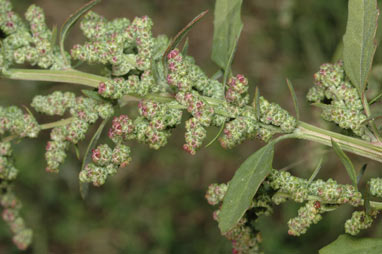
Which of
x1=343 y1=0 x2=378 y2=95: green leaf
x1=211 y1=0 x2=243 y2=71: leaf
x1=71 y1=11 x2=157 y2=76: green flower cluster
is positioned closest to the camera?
x1=343 y1=0 x2=378 y2=95: green leaf

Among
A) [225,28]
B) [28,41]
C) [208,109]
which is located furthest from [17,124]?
[225,28]

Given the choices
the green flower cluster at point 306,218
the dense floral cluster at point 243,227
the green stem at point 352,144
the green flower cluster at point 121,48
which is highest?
the green flower cluster at point 121,48

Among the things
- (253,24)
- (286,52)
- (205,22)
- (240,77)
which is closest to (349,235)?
(240,77)

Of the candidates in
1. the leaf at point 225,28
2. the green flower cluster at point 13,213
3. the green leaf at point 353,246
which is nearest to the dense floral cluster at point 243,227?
the green leaf at point 353,246

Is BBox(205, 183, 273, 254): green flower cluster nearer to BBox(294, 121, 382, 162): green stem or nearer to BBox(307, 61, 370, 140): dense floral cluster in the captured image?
BBox(294, 121, 382, 162): green stem

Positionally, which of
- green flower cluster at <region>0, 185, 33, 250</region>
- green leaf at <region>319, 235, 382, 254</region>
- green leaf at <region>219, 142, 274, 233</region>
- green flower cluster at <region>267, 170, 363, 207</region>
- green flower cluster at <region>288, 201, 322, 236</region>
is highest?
green leaf at <region>219, 142, 274, 233</region>

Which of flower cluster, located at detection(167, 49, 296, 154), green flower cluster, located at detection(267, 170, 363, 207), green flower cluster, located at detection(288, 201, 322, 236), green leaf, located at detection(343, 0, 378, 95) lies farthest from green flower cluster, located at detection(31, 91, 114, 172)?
green leaf, located at detection(343, 0, 378, 95)

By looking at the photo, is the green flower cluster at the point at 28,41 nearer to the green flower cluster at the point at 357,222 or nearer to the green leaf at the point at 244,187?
the green leaf at the point at 244,187
